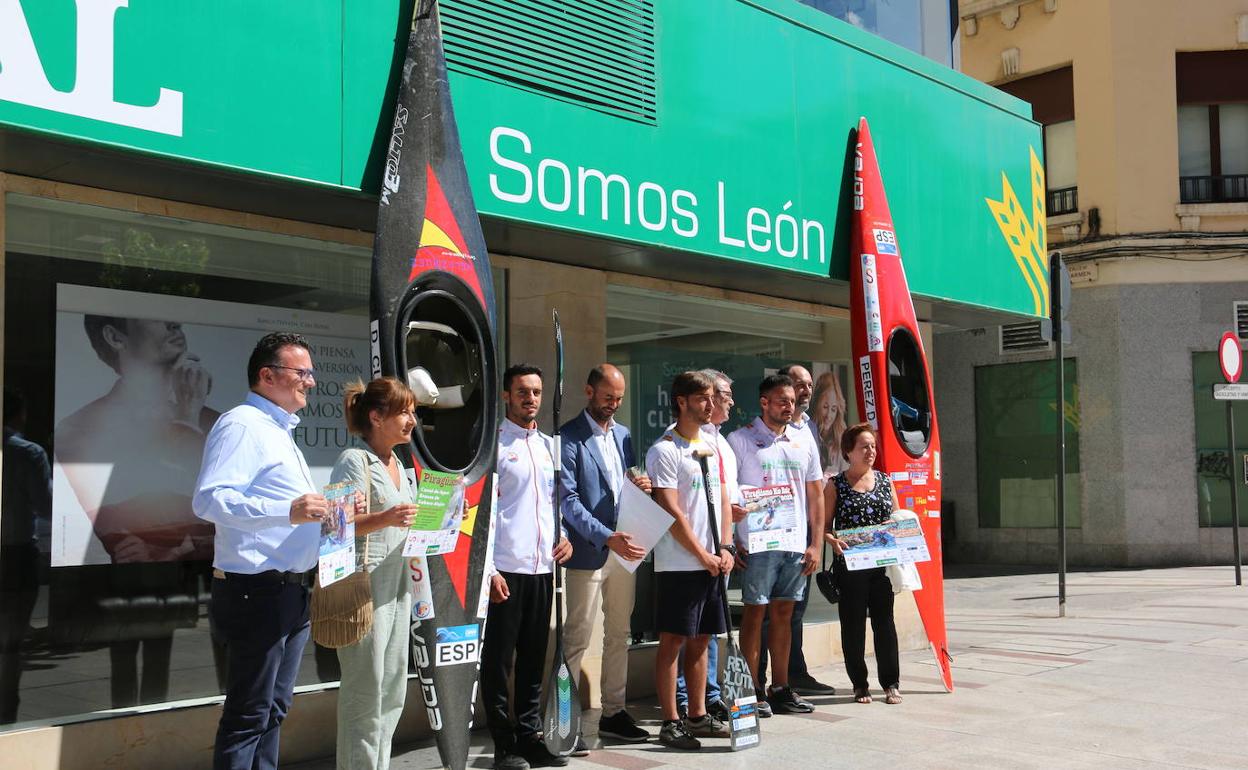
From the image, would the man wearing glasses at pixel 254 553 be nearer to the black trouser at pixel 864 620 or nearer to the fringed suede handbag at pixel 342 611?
the fringed suede handbag at pixel 342 611

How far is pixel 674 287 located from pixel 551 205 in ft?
7.00

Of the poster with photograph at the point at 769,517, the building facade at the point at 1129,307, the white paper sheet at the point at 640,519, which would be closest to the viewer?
the white paper sheet at the point at 640,519

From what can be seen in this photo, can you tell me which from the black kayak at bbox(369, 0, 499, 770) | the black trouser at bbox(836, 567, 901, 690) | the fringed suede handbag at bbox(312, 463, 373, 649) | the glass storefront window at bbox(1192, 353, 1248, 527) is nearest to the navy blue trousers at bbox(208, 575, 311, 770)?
the fringed suede handbag at bbox(312, 463, 373, 649)

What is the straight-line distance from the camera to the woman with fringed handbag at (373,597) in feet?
14.8

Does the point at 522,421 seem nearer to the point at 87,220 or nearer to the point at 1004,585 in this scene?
the point at 87,220

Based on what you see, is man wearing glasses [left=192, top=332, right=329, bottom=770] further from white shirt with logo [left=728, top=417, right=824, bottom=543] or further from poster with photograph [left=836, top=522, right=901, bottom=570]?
poster with photograph [left=836, top=522, right=901, bottom=570]

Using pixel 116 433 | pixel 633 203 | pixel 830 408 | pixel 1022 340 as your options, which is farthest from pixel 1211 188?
pixel 116 433

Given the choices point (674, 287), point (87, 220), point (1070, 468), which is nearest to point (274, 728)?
point (87, 220)

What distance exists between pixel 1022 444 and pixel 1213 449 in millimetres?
2929

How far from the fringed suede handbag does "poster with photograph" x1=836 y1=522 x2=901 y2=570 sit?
3.66 meters

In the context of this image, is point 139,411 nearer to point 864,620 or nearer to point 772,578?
point 772,578

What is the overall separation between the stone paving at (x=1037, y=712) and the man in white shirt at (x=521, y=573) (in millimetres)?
326

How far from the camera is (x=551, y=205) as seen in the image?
6.23 m

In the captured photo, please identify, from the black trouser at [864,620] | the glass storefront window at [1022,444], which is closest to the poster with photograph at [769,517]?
the black trouser at [864,620]
